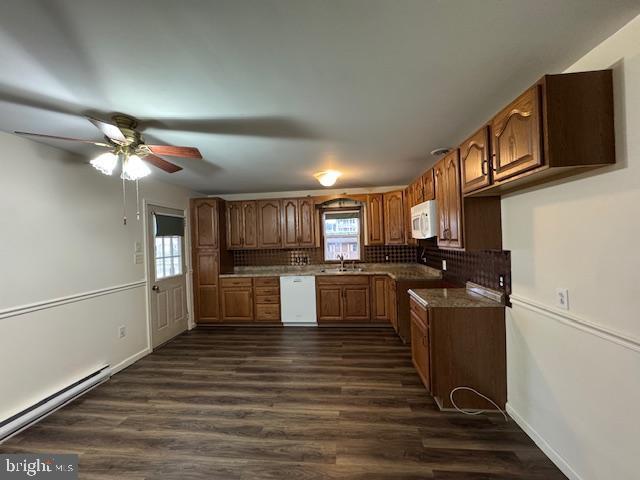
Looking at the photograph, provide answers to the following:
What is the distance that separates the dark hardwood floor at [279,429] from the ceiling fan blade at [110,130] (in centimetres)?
208

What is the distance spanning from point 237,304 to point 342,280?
178 cm

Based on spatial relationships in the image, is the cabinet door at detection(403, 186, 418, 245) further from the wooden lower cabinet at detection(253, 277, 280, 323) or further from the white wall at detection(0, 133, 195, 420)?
the white wall at detection(0, 133, 195, 420)

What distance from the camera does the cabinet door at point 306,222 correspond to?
4.91m

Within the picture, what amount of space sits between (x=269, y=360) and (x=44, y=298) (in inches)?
85.4

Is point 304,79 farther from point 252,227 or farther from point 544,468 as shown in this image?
point 252,227

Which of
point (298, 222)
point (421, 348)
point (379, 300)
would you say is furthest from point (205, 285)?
point (421, 348)

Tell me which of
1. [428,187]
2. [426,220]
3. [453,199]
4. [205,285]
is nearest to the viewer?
[453,199]

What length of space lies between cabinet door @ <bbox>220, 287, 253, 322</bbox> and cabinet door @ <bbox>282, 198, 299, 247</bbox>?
1024 mm

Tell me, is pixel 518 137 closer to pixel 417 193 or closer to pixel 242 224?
pixel 417 193

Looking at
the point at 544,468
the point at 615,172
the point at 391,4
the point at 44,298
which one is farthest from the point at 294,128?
the point at 544,468

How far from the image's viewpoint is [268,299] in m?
4.73

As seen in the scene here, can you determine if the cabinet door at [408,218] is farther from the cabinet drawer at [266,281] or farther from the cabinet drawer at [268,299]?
the cabinet drawer at [268,299]

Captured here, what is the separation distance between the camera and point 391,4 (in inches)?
42.0

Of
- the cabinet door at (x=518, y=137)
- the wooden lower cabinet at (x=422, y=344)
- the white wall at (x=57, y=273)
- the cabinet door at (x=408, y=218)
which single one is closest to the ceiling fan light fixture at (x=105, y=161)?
the white wall at (x=57, y=273)
